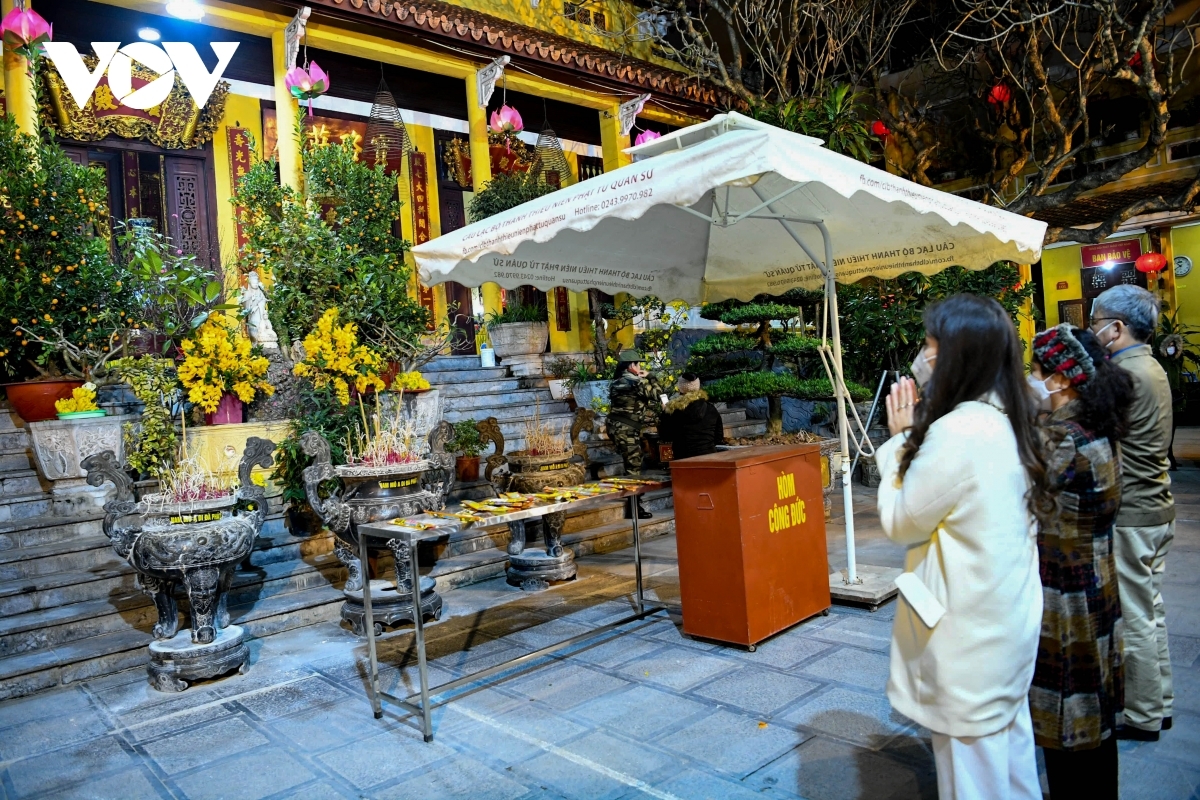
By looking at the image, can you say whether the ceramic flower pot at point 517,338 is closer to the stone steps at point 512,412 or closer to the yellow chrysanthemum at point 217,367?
the stone steps at point 512,412

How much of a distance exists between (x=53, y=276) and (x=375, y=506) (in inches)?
166

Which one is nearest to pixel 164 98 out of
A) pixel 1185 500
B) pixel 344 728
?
pixel 344 728

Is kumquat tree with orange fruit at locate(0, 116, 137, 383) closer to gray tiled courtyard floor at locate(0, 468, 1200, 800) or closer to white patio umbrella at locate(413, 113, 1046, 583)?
gray tiled courtyard floor at locate(0, 468, 1200, 800)

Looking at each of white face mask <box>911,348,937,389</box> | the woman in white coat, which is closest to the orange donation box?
white face mask <box>911,348,937,389</box>

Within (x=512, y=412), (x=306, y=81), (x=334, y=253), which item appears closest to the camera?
(x=334, y=253)

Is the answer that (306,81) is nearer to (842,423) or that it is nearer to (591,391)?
(591,391)

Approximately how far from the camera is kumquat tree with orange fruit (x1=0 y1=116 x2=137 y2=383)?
7.17 meters

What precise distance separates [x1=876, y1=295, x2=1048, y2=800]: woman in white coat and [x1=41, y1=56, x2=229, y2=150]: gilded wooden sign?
1101 cm

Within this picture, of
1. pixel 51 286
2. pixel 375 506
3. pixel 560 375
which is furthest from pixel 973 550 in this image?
pixel 560 375

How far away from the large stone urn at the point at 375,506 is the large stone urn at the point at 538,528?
0.99 meters

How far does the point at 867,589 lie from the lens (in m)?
5.46

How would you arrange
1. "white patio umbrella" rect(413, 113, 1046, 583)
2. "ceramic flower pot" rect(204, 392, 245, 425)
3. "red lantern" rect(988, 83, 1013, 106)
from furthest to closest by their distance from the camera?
"red lantern" rect(988, 83, 1013, 106)
"ceramic flower pot" rect(204, 392, 245, 425)
"white patio umbrella" rect(413, 113, 1046, 583)

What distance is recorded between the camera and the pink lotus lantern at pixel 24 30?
27.0 ft

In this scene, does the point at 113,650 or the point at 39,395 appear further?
the point at 39,395
